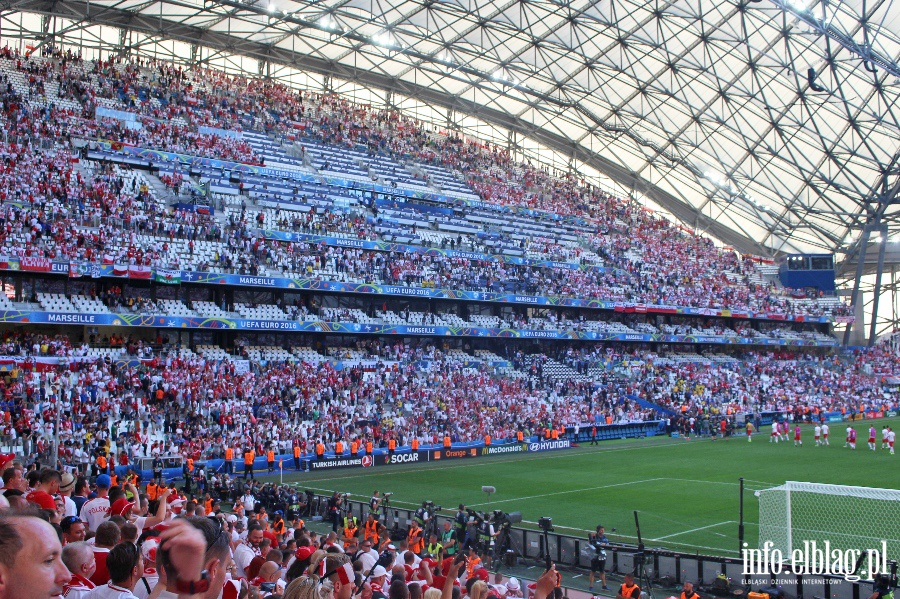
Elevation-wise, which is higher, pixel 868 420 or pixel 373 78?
pixel 373 78

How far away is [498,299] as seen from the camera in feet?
184

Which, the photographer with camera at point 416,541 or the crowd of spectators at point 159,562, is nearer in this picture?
the crowd of spectators at point 159,562

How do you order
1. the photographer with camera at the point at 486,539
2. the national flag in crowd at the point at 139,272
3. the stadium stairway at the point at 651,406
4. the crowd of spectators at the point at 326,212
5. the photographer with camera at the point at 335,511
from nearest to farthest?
the photographer with camera at the point at 486,539
the photographer with camera at the point at 335,511
the national flag in crowd at the point at 139,272
the crowd of spectators at the point at 326,212
the stadium stairway at the point at 651,406

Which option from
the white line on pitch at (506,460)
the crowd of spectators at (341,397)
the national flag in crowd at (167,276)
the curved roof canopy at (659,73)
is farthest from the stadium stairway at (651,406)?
the national flag in crowd at (167,276)

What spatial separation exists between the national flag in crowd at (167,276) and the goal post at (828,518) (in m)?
30.6

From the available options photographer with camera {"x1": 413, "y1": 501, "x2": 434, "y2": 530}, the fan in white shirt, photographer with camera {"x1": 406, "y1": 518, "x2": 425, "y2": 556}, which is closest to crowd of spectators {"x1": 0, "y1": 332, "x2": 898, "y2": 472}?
photographer with camera {"x1": 413, "y1": 501, "x2": 434, "y2": 530}

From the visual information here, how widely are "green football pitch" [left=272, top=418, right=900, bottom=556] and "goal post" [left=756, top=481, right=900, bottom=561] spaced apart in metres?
1.42

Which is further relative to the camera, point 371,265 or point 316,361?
point 371,265

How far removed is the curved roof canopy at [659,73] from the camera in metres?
56.8

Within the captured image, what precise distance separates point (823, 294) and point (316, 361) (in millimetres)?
54045

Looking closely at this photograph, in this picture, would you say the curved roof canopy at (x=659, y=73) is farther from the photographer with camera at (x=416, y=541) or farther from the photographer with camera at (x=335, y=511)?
the photographer with camera at (x=416, y=541)

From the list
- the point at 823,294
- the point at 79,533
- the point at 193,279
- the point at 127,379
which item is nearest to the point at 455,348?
the point at 193,279

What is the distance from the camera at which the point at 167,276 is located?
1649 inches

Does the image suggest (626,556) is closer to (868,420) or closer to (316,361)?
(316,361)
